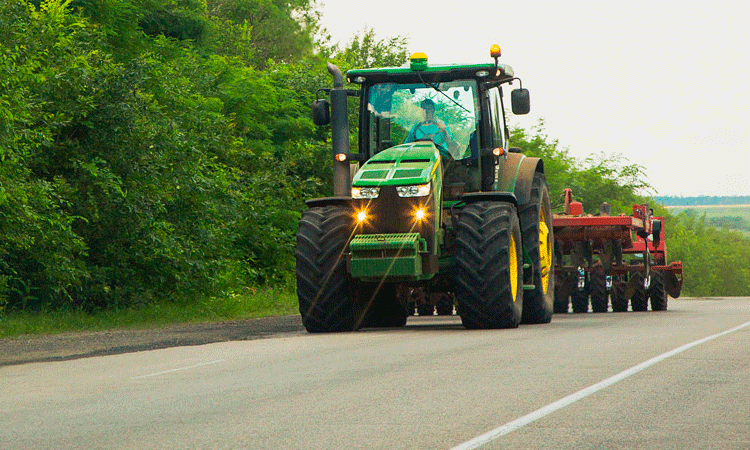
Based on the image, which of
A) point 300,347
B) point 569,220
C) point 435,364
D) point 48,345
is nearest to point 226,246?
point 569,220

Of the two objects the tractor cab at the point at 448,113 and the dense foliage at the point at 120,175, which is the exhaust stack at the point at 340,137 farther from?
the dense foliage at the point at 120,175

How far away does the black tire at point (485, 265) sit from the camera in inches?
588

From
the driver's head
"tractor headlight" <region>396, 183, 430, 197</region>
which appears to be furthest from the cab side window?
"tractor headlight" <region>396, 183, 430, 197</region>

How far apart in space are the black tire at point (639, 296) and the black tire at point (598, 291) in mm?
871

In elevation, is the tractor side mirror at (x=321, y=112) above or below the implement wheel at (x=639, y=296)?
above

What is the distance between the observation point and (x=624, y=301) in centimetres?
2619

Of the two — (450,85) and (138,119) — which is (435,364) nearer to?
(450,85)

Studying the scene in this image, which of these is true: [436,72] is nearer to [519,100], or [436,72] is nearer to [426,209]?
[519,100]

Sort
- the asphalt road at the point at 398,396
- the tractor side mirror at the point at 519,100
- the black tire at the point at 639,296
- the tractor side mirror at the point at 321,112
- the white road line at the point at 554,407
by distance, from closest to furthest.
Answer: the white road line at the point at 554,407, the asphalt road at the point at 398,396, the tractor side mirror at the point at 519,100, the tractor side mirror at the point at 321,112, the black tire at the point at 639,296

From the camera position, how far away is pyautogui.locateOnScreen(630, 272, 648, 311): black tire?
25812 mm

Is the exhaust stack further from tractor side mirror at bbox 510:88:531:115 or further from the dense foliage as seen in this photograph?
the dense foliage

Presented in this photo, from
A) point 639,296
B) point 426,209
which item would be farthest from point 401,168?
point 639,296

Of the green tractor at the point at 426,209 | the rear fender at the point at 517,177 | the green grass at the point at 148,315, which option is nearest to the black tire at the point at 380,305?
the green tractor at the point at 426,209

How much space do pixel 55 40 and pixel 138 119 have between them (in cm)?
224
